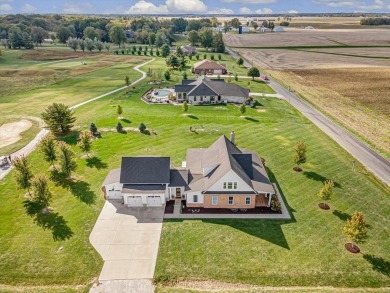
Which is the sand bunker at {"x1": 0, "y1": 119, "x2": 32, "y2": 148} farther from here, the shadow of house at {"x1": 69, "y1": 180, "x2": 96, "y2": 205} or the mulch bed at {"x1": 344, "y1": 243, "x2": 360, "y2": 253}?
the mulch bed at {"x1": 344, "y1": 243, "x2": 360, "y2": 253}

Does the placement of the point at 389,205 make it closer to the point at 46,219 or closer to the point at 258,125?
the point at 258,125

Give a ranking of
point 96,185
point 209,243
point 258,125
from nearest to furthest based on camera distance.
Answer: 1. point 209,243
2. point 96,185
3. point 258,125

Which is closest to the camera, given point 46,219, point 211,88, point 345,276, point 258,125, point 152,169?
point 345,276

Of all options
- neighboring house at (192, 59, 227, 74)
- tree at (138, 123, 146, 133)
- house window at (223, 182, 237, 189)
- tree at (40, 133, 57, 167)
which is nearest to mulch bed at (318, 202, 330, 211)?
house window at (223, 182, 237, 189)

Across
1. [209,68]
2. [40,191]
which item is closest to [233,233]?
[40,191]

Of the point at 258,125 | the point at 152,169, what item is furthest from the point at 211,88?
Result: the point at 152,169

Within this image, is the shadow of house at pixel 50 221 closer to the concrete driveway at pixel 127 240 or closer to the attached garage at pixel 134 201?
the concrete driveway at pixel 127 240

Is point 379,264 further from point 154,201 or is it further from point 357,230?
point 154,201

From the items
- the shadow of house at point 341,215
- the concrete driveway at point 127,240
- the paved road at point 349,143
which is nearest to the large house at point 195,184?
the concrete driveway at point 127,240
